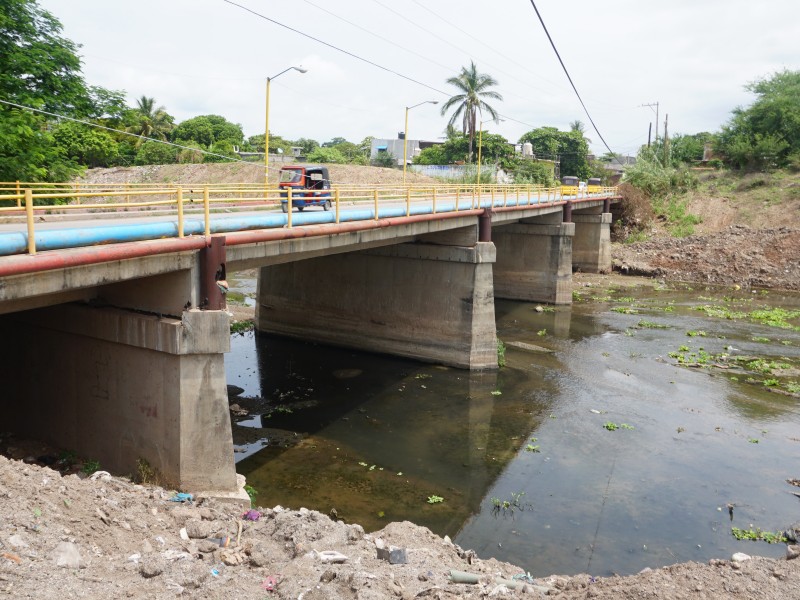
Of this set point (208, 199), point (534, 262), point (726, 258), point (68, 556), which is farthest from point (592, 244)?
point (68, 556)

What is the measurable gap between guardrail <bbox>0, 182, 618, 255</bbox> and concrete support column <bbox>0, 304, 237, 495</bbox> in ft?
6.70

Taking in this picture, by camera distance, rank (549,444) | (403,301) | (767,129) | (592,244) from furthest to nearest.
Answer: (767,129)
(592,244)
(403,301)
(549,444)

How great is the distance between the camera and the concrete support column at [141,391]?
39.7ft

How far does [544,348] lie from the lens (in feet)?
97.3

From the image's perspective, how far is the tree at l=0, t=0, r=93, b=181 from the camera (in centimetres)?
1994

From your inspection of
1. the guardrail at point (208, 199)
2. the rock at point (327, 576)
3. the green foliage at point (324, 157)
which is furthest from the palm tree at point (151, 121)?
the rock at point (327, 576)

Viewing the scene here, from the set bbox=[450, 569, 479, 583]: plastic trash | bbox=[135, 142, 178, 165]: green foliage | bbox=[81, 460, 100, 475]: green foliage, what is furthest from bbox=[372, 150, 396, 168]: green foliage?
bbox=[450, 569, 479, 583]: plastic trash

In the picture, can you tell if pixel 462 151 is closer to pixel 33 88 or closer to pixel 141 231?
pixel 33 88

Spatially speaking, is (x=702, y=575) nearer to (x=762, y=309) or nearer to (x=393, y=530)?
(x=393, y=530)

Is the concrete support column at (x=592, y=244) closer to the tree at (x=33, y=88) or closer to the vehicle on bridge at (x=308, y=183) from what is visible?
the vehicle on bridge at (x=308, y=183)

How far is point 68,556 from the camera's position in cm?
775

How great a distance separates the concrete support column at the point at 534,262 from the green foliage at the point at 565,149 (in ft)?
202

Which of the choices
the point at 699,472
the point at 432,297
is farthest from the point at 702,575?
the point at 432,297

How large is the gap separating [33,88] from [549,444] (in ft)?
65.6
